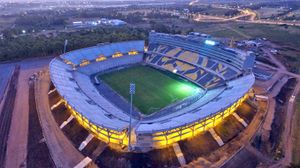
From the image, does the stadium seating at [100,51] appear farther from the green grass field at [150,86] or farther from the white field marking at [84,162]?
the white field marking at [84,162]

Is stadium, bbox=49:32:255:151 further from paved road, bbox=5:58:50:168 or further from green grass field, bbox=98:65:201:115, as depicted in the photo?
paved road, bbox=5:58:50:168

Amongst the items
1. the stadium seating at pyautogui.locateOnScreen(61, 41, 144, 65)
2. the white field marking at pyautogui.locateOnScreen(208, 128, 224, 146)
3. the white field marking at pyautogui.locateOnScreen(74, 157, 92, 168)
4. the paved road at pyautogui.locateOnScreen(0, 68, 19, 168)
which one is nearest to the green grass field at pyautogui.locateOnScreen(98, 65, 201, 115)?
the stadium seating at pyautogui.locateOnScreen(61, 41, 144, 65)

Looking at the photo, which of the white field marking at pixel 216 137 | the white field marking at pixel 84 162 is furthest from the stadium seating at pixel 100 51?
the white field marking at pixel 216 137

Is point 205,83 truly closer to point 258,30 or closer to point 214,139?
point 214,139

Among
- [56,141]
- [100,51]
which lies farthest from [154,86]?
[56,141]

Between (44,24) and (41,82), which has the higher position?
(44,24)

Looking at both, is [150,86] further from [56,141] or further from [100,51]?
[56,141]

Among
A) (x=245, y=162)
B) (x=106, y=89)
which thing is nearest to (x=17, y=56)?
(x=106, y=89)
